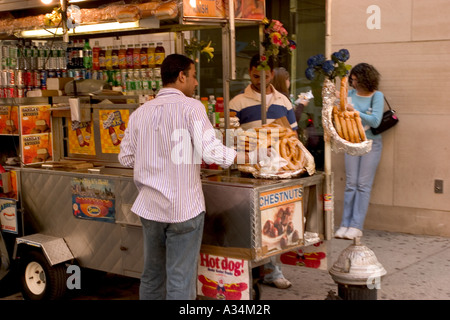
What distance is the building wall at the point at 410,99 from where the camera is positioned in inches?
300

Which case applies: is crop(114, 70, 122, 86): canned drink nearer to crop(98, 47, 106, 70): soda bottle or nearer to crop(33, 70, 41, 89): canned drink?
crop(98, 47, 106, 70): soda bottle

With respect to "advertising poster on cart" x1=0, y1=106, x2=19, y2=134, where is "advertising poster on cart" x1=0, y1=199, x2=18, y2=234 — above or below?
below

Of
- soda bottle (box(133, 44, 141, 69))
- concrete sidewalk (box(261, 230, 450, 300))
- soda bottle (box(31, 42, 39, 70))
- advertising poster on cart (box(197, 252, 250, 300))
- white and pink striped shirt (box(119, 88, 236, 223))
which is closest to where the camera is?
white and pink striped shirt (box(119, 88, 236, 223))

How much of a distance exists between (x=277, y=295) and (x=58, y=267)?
1.92 meters

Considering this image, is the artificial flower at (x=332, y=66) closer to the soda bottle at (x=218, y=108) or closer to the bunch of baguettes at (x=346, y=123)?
the bunch of baguettes at (x=346, y=123)

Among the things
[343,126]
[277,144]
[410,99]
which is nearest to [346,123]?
[343,126]

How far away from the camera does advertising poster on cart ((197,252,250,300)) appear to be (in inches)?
179

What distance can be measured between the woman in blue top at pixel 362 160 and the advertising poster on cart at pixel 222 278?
333cm

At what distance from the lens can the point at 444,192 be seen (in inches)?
302

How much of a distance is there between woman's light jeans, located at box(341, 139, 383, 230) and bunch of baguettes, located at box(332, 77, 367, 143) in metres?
2.77

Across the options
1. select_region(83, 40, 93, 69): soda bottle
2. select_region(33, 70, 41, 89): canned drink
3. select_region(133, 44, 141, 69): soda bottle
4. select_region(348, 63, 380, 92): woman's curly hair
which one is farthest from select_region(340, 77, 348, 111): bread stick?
select_region(33, 70, 41, 89): canned drink

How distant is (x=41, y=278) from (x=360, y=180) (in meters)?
3.88

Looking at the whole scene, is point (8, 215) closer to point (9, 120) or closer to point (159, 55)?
point (9, 120)

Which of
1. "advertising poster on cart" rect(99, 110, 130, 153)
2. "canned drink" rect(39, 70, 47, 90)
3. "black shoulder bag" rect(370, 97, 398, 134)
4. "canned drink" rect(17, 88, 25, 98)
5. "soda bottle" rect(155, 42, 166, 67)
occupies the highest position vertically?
"soda bottle" rect(155, 42, 166, 67)
